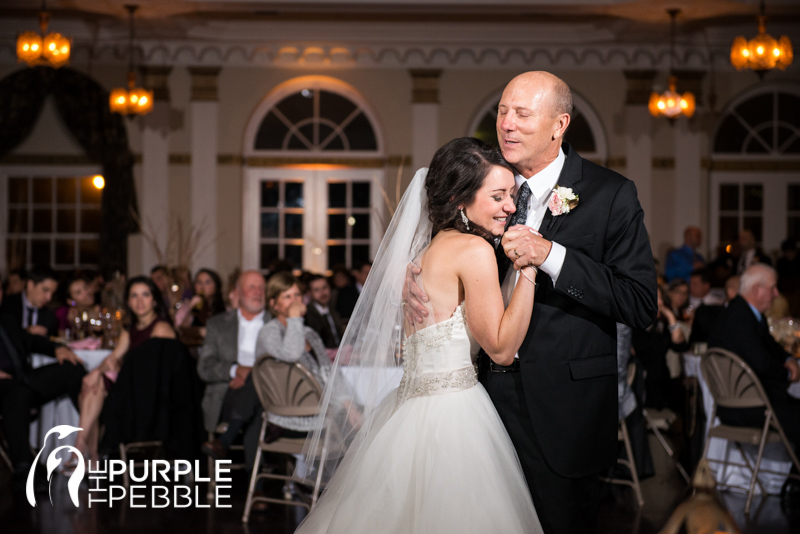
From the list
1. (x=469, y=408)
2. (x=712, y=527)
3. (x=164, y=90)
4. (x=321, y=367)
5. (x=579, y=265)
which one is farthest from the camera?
(x=164, y=90)

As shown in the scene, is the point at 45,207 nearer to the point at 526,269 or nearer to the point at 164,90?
the point at 164,90

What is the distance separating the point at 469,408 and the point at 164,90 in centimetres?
910

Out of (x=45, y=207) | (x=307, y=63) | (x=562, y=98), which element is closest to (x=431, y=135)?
(x=307, y=63)

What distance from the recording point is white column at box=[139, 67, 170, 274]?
412 inches

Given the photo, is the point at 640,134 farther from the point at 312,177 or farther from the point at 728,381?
the point at 728,381

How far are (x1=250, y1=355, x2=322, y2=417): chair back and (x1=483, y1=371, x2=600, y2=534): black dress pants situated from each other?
82.7 inches

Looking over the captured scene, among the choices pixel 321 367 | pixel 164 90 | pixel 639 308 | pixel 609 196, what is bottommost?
pixel 321 367

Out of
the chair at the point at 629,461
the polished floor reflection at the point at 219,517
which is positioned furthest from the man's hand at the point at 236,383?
the chair at the point at 629,461

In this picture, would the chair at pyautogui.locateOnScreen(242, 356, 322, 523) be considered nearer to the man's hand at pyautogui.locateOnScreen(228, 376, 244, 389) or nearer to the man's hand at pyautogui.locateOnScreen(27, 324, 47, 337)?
the man's hand at pyautogui.locateOnScreen(228, 376, 244, 389)

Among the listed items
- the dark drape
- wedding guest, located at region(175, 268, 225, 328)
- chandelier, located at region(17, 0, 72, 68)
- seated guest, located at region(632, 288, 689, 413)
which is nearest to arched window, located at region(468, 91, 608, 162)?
the dark drape

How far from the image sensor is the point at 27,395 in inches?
206

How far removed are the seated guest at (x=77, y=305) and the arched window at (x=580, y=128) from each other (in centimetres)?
540

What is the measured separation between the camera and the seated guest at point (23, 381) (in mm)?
5145

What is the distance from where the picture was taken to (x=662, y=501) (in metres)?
4.82
